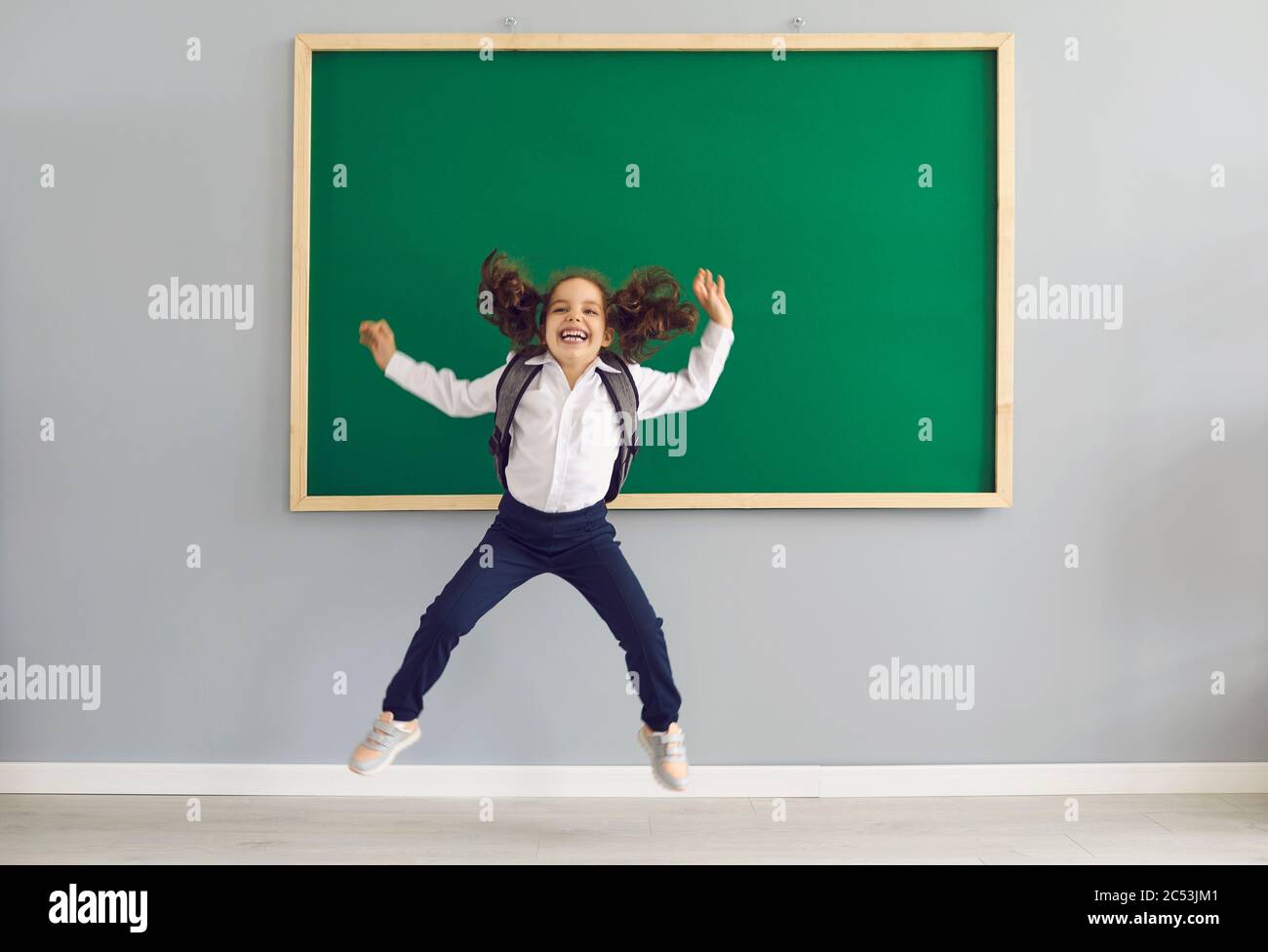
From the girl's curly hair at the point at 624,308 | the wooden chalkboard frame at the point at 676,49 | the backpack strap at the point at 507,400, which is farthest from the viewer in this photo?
the wooden chalkboard frame at the point at 676,49

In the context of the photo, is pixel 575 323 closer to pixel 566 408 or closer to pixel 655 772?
pixel 566 408

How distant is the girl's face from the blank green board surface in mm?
304

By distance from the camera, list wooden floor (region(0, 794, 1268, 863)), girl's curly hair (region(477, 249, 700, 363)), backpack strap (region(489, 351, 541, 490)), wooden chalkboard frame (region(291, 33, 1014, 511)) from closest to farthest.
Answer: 1. wooden floor (region(0, 794, 1268, 863))
2. backpack strap (region(489, 351, 541, 490))
3. girl's curly hair (region(477, 249, 700, 363))
4. wooden chalkboard frame (region(291, 33, 1014, 511))

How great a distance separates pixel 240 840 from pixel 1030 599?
207cm

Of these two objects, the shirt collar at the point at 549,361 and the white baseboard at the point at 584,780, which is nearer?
the shirt collar at the point at 549,361

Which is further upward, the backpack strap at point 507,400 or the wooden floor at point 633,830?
the backpack strap at point 507,400

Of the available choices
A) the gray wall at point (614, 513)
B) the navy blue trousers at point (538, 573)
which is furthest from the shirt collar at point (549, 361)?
the gray wall at point (614, 513)

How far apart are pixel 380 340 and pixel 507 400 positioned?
343mm

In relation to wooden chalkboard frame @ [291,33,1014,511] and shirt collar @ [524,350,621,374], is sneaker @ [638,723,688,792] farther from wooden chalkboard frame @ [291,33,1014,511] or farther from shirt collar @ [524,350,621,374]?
shirt collar @ [524,350,621,374]

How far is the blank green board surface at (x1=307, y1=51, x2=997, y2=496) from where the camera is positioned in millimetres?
2596

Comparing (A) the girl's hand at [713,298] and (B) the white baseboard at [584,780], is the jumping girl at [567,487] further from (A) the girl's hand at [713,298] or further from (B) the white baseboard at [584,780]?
(B) the white baseboard at [584,780]

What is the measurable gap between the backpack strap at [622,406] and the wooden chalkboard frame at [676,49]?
0.75ft

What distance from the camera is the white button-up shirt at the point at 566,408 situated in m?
2.28

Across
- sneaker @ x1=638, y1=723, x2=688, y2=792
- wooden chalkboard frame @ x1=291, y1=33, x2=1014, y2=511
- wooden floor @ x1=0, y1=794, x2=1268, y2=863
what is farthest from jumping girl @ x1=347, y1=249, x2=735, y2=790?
wooden chalkboard frame @ x1=291, y1=33, x2=1014, y2=511
